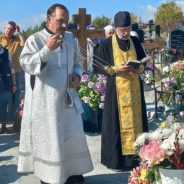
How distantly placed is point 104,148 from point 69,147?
3.82ft

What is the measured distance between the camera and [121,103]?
5.87 m

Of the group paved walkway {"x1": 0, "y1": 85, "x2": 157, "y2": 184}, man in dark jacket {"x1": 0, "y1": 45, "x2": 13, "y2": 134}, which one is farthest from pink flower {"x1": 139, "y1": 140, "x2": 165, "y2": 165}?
man in dark jacket {"x1": 0, "y1": 45, "x2": 13, "y2": 134}

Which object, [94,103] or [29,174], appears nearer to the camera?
[29,174]

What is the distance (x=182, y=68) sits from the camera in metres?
7.54

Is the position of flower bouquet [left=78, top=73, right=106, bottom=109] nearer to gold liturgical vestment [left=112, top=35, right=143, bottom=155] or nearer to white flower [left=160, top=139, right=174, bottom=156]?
gold liturgical vestment [left=112, top=35, right=143, bottom=155]

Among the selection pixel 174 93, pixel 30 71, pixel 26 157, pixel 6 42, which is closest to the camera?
pixel 30 71

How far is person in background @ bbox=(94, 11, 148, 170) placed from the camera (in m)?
5.83

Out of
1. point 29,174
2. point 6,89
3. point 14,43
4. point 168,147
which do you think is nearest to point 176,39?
point 14,43

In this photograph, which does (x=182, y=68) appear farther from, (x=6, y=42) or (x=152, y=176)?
(x=152, y=176)

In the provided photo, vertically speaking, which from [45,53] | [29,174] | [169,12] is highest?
[169,12]

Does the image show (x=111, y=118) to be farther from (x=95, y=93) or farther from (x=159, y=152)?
(x=159, y=152)

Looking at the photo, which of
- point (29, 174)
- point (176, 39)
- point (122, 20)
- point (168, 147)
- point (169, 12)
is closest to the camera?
point (168, 147)

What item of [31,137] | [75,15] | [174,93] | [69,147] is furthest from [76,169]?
[75,15]

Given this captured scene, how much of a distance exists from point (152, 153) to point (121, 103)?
265 centimetres
